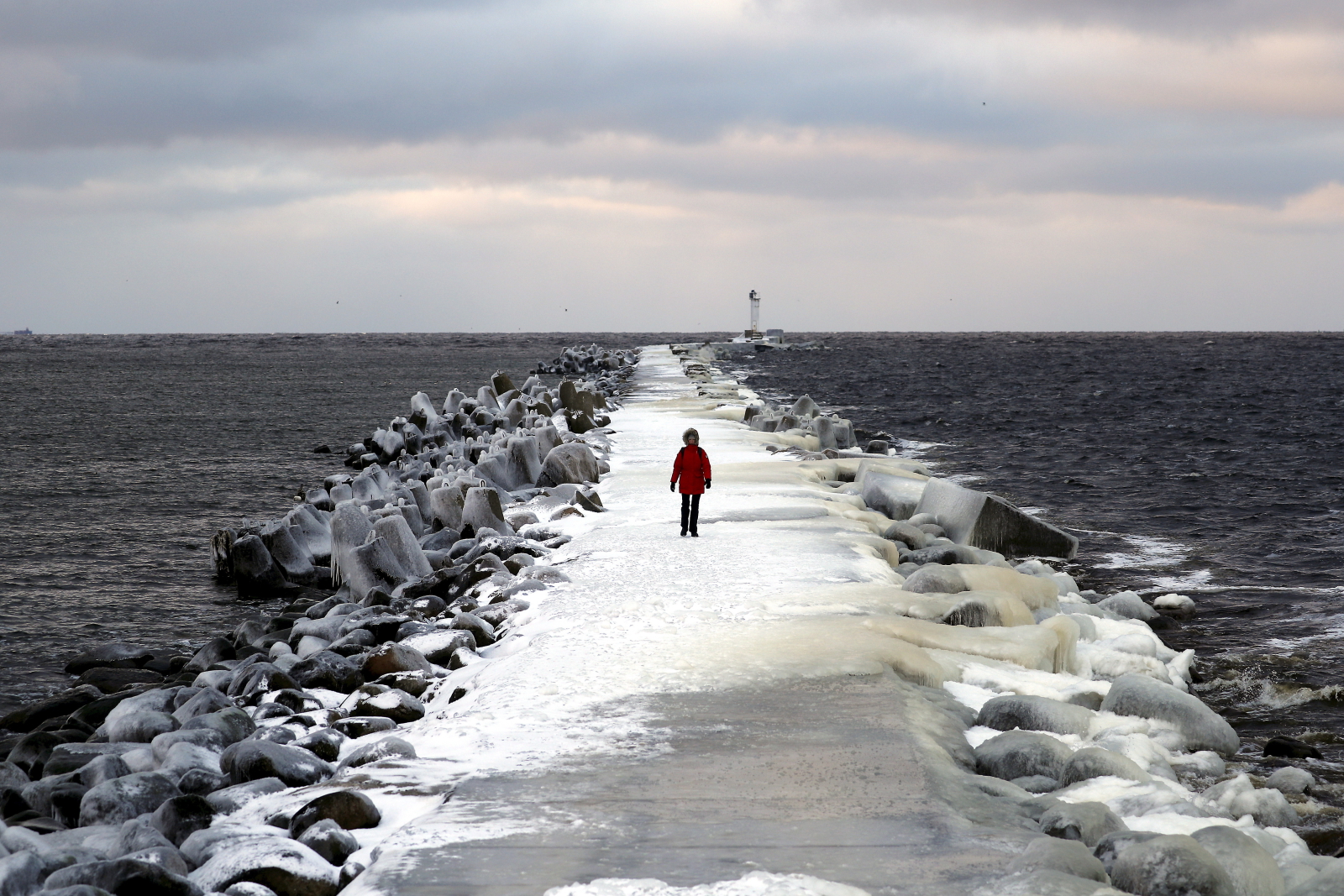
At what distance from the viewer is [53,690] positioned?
8773 mm

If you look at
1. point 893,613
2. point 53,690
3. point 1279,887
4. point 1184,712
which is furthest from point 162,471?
point 1279,887

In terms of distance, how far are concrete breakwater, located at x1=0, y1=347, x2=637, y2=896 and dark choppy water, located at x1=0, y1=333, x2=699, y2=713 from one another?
36.6 inches

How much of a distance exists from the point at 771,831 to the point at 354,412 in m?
32.9

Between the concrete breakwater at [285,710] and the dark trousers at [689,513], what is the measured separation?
1.16 metres

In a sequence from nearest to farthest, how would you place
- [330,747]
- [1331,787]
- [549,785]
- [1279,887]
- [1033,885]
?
[1033,885]
[1279,887]
[549,785]
[330,747]
[1331,787]

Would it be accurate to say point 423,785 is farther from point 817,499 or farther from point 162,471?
point 162,471

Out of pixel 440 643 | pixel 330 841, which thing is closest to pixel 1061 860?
pixel 330 841

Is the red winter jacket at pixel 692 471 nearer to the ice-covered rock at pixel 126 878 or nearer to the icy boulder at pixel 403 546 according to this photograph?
the icy boulder at pixel 403 546

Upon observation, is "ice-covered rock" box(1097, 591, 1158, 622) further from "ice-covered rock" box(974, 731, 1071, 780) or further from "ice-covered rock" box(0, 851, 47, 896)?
"ice-covered rock" box(0, 851, 47, 896)

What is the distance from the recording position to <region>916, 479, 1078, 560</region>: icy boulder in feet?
37.9

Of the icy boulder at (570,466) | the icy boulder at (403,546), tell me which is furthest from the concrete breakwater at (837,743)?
the icy boulder at (570,466)

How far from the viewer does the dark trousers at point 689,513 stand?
1028cm

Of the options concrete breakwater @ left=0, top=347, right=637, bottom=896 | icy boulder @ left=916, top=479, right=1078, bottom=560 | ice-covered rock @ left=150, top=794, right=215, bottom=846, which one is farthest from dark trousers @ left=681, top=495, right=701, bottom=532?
ice-covered rock @ left=150, top=794, right=215, bottom=846

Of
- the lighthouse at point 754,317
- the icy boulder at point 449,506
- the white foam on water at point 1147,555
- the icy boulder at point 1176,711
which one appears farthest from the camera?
the lighthouse at point 754,317
